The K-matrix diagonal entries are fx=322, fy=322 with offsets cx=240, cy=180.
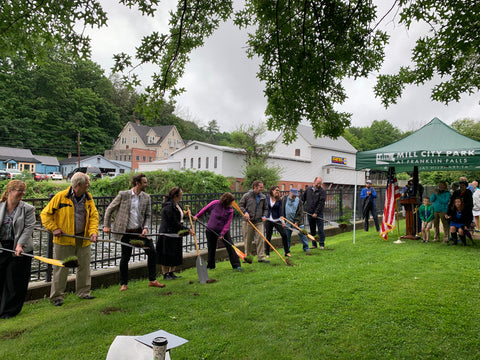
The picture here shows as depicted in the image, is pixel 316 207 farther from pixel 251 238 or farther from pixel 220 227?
pixel 220 227

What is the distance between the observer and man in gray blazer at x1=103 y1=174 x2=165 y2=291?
225 inches

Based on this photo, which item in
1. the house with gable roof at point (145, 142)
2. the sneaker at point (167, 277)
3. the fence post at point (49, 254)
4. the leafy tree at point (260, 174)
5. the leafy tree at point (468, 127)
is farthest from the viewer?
the house with gable roof at point (145, 142)

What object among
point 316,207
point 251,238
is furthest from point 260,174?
point 251,238

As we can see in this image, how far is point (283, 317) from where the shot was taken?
167 inches

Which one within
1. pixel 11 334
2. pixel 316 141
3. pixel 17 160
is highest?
pixel 316 141

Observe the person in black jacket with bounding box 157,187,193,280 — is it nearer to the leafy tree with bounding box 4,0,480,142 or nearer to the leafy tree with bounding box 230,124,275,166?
the leafy tree with bounding box 4,0,480,142

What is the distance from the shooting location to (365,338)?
368 centimetres

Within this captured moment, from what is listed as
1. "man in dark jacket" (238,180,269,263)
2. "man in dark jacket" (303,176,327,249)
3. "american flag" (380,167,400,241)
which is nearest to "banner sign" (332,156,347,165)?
"american flag" (380,167,400,241)

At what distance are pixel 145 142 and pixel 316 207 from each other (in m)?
68.5

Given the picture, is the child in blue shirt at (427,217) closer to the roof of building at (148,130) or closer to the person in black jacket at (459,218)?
the person in black jacket at (459,218)

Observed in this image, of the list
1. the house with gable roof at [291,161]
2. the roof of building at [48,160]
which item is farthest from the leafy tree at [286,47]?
the roof of building at [48,160]

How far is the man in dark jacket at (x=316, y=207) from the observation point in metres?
9.54

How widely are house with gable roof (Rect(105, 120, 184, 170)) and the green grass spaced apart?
66.8m

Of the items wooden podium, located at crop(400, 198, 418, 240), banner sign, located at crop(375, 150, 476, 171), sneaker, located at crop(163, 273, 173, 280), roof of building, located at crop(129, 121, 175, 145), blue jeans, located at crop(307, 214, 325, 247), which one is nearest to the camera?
sneaker, located at crop(163, 273, 173, 280)
